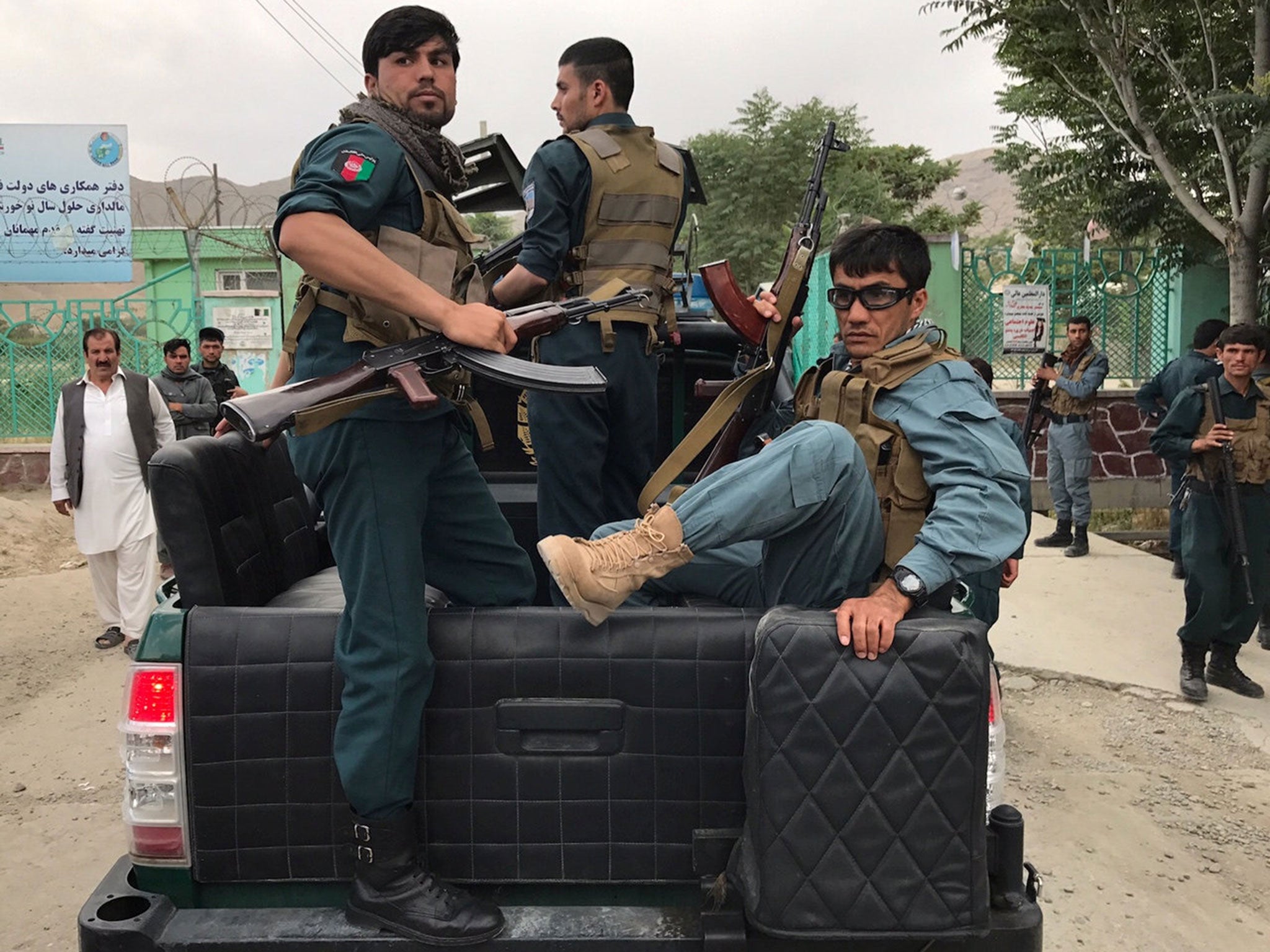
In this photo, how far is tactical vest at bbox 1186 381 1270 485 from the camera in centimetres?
519

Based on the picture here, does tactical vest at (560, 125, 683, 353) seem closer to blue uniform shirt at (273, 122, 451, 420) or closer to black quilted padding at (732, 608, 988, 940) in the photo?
blue uniform shirt at (273, 122, 451, 420)

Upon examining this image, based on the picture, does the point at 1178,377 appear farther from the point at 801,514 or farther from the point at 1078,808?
the point at 801,514

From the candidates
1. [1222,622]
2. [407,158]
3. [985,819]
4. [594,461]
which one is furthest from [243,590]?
[1222,622]

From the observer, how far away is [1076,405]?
8.71m

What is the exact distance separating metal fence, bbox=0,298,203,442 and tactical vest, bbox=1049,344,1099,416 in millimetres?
9041

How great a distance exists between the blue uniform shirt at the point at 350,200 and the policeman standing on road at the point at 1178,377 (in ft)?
17.8

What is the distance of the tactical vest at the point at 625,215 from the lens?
3.24 metres

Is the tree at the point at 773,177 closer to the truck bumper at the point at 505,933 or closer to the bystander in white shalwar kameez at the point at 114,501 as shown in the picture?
the bystander in white shalwar kameez at the point at 114,501

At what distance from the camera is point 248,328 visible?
12.5 m

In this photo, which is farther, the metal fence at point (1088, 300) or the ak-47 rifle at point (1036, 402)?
the metal fence at point (1088, 300)

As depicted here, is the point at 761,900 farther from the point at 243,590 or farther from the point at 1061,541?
the point at 1061,541

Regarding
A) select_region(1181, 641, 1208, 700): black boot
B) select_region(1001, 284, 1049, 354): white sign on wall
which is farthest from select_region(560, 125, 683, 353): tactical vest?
select_region(1001, 284, 1049, 354): white sign on wall

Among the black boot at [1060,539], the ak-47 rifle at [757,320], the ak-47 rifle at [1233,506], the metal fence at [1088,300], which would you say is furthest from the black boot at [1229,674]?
the metal fence at [1088,300]

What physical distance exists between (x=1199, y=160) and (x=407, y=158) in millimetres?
10183
